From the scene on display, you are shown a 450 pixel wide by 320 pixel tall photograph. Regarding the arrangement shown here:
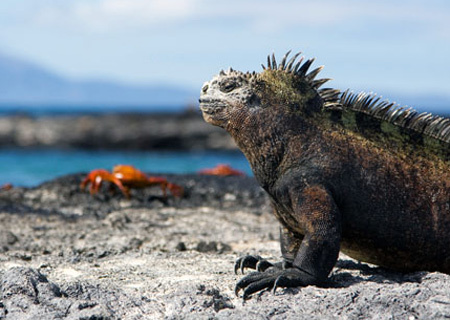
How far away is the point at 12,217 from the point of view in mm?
7359

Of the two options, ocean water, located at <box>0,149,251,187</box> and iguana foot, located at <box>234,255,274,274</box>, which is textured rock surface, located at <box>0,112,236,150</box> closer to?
ocean water, located at <box>0,149,251,187</box>

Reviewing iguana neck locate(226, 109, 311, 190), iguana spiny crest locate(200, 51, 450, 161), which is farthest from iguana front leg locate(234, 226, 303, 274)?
iguana spiny crest locate(200, 51, 450, 161)

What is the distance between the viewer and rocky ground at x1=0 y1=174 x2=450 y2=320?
10.4 ft

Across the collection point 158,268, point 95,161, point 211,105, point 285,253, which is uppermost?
point 211,105

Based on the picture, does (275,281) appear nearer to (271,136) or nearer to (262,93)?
(271,136)

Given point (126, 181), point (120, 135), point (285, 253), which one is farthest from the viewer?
point (120, 135)

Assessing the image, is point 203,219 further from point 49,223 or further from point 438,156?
point 438,156

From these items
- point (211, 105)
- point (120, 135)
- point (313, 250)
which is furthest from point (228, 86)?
point (120, 135)

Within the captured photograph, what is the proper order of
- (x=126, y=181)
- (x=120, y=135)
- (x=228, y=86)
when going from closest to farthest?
1. (x=228, y=86)
2. (x=126, y=181)
3. (x=120, y=135)

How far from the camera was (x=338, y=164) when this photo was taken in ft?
11.7

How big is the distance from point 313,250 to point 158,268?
1505 millimetres

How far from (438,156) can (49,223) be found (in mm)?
4838

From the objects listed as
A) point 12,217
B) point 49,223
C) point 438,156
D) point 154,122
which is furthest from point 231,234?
point 154,122

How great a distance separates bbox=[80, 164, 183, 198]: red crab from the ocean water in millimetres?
16850
